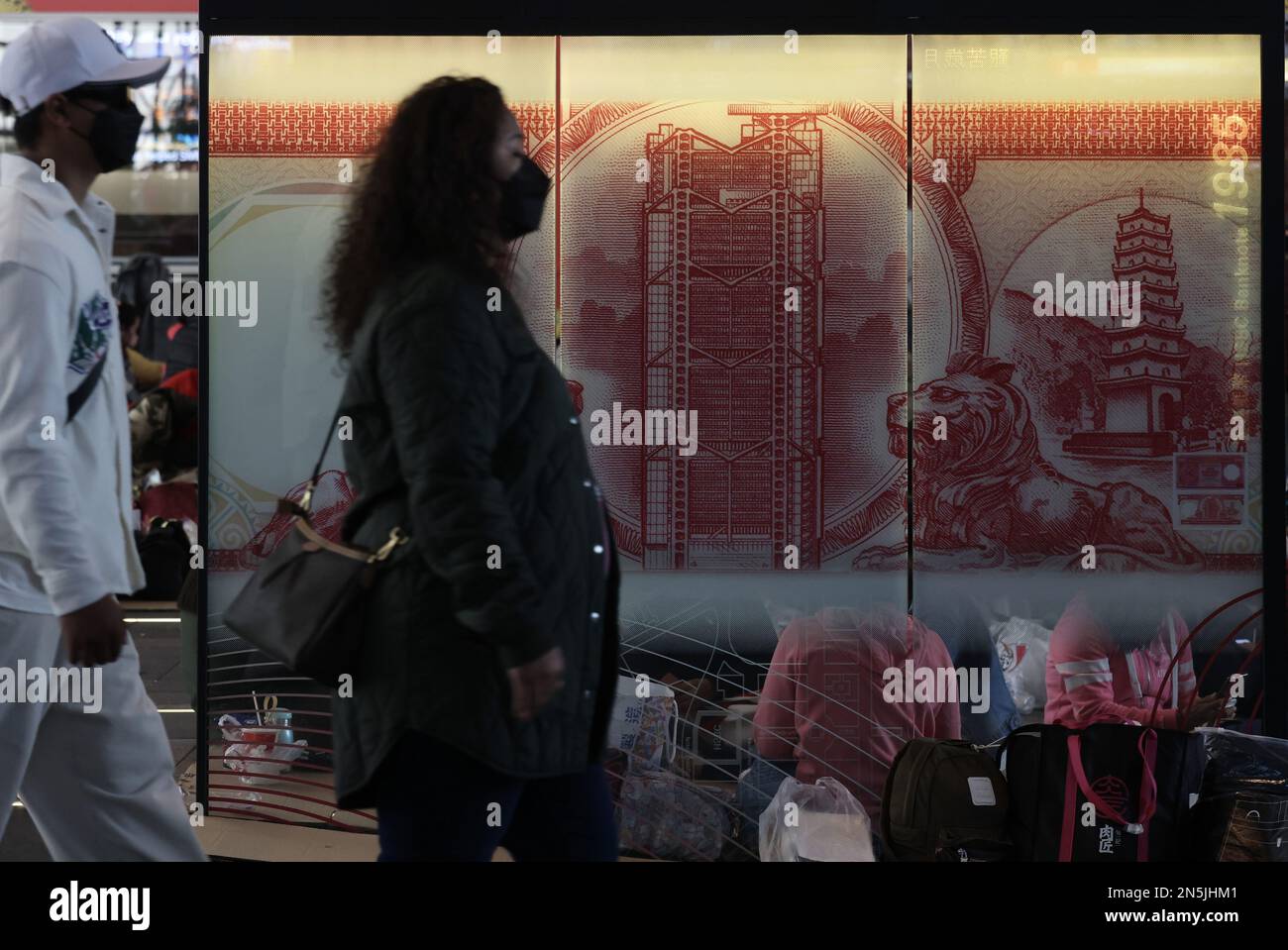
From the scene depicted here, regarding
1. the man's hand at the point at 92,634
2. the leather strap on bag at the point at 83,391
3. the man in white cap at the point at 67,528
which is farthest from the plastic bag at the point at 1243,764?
the leather strap on bag at the point at 83,391

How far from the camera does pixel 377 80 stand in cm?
355

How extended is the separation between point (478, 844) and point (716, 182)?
190cm

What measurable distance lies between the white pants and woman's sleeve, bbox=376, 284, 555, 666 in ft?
3.32

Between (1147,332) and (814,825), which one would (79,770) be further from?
(1147,332)

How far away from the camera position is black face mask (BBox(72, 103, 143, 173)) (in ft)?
10.1

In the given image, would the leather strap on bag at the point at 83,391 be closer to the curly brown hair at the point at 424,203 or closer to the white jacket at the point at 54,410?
the white jacket at the point at 54,410

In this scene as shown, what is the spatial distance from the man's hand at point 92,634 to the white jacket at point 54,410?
0.02 metres

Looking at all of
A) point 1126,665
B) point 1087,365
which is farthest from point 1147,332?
point 1126,665

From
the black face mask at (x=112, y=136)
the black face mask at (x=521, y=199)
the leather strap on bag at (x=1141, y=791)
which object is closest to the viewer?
the black face mask at (x=521, y=199)

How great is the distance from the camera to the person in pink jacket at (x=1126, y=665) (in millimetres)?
3615

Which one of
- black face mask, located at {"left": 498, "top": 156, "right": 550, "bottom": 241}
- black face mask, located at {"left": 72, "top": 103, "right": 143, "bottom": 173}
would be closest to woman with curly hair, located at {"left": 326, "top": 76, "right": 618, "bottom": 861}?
black face mask, located at {"left": 498, "top": 156, "right": 550, "bottom": 241}

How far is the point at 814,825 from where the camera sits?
11.7ft
